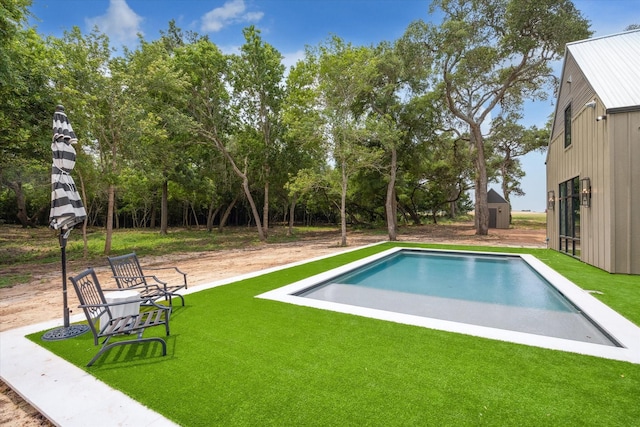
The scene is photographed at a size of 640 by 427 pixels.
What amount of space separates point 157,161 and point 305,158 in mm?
8428

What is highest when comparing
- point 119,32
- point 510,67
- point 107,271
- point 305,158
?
point 510,67

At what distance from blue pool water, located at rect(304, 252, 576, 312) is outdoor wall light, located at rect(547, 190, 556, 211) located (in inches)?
128

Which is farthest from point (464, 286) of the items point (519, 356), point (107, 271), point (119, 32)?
point (119, 32)

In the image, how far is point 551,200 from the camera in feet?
38.0

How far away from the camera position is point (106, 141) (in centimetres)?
1190

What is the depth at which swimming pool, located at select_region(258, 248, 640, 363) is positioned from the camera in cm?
379

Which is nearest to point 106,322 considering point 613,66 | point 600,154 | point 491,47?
point 600,154

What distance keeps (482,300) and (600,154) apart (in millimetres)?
4930

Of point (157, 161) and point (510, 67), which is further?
point (510, 67)

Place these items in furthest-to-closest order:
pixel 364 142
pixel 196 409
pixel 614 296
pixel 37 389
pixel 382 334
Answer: pixel 364 142, pixel 614 296, pixel 382 334, pixel 37 389, pixel 196 409

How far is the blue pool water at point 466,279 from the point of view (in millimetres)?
5940

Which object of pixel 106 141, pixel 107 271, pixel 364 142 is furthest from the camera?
pixel 364 142

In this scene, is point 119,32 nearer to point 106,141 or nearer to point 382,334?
point 106,141

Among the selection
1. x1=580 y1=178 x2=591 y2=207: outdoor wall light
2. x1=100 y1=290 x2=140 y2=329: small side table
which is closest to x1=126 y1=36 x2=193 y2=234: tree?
x1=100 y1=290 x2=140 y2=329: small side table
